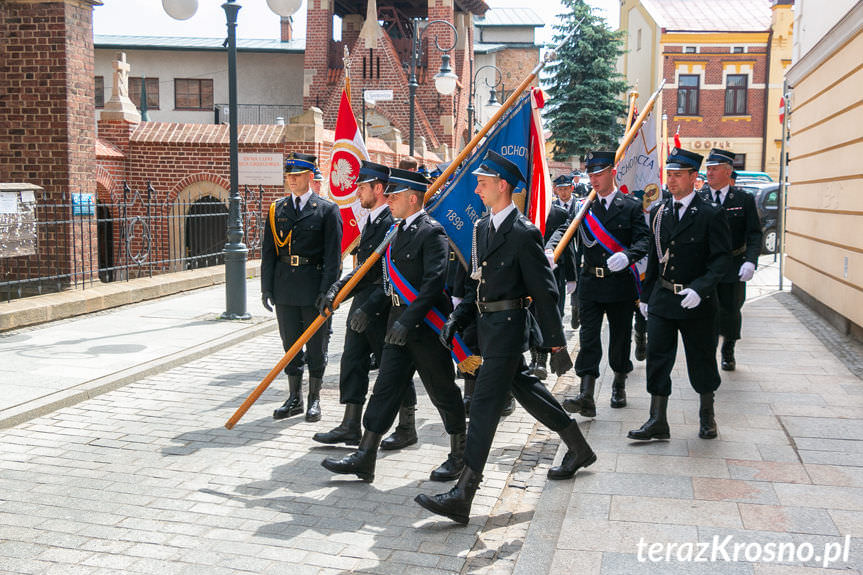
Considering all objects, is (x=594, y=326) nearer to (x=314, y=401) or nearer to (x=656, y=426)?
(x=656, y=426)

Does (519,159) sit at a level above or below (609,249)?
above

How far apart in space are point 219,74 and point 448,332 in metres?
37.2

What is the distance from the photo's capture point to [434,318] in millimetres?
5461

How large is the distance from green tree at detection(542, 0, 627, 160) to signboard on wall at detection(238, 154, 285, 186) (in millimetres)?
22615

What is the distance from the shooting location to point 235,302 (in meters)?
11.7

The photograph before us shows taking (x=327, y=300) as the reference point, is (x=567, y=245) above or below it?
above

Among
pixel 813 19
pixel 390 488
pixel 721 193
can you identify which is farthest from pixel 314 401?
pixel 813 19

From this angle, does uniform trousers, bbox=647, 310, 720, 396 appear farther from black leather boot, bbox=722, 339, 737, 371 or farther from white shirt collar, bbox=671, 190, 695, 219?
black leather boot, bbox=722, 339, 737, 371

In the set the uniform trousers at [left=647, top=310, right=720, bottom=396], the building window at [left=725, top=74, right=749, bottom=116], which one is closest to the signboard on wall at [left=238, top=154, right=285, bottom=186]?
the uniform trousers at [left=647, top=310, right=720, bottom=396]

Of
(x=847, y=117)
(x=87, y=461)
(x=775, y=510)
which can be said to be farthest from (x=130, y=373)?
(x=847, y=117)

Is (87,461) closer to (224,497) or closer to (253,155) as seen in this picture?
(224,497)

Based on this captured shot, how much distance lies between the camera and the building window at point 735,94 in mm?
42781

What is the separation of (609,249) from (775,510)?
2.75m

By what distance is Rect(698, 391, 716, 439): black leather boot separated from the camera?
20.7ft
